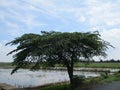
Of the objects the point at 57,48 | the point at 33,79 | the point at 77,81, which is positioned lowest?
the point at 77,81

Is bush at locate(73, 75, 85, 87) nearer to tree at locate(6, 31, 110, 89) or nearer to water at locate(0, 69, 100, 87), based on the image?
tree at locate(6, 31, 110, 89)

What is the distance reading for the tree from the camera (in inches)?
906

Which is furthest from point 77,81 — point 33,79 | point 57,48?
point 33,79

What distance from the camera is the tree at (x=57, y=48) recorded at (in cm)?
2300

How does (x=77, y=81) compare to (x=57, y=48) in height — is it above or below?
below

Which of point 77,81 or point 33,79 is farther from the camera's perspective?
point 33,79

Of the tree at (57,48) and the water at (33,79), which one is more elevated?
the tree at (57,48)

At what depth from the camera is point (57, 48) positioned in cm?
2322

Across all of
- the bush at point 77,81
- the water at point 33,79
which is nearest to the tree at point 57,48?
the bush at point 77,81

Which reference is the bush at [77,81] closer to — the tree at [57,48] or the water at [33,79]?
the tree at [57,48]

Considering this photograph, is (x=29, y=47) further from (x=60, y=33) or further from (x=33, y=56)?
(x=60, y=33)

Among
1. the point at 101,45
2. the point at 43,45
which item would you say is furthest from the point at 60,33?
the point at 101,45

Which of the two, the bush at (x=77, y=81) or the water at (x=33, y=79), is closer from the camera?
the bush at (x=77, y=81)

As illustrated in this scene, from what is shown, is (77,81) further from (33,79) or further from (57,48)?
(33,79)
